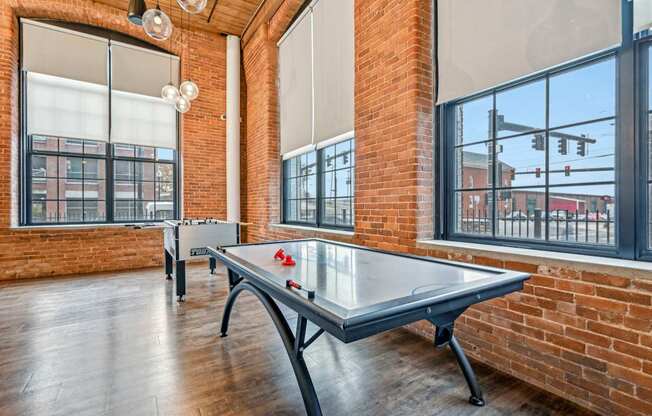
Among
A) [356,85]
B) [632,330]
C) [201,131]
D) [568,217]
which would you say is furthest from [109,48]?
[632,330]

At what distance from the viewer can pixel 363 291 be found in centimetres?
148

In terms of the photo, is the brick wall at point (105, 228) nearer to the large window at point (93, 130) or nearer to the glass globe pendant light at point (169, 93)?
the large window at point (93, 130)

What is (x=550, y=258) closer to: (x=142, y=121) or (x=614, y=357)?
(x=614, y=357)

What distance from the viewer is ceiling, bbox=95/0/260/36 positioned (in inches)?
207

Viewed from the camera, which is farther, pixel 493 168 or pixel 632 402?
pixel 493 168

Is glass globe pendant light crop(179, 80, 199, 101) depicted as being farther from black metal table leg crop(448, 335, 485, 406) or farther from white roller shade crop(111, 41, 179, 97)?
black metal table leg crop(448, 335, 485, 406)

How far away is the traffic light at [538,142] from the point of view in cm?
220

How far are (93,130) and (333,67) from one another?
14.1 feet

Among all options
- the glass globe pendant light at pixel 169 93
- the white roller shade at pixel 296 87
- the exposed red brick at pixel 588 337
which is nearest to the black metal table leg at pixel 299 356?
the exposed red brick at pixel 588 337

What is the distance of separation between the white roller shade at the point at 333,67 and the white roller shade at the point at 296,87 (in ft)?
0.72

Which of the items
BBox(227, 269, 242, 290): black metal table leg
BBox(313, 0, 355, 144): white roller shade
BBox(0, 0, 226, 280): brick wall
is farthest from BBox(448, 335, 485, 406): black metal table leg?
BBox(0, 0, 226, 280): brick wall

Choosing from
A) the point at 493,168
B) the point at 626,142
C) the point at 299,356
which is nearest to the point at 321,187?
the point at 493,168

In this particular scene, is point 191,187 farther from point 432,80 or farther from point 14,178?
point 432,80

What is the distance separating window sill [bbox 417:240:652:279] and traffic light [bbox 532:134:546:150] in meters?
0.71
